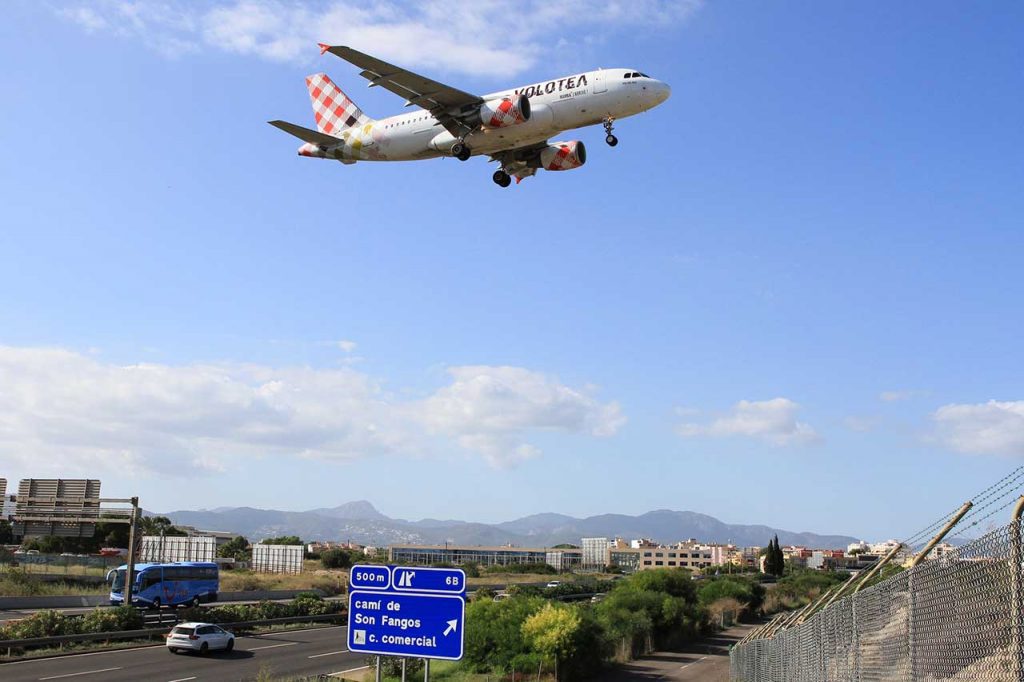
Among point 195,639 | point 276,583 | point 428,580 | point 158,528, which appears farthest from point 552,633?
point 158,528

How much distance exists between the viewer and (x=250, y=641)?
137 feet

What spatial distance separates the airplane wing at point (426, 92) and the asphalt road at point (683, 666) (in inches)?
971

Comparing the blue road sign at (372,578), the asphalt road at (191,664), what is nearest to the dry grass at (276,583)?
the asphalt road at (191,664)

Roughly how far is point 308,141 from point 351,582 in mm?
29294

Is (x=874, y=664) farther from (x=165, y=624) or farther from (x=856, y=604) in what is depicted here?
(x=165, y=624)

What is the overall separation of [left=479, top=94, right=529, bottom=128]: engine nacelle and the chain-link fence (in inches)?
887

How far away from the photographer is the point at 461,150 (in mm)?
31703

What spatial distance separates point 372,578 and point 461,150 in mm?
24175

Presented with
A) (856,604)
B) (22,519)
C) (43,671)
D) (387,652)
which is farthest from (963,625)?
(22,519)

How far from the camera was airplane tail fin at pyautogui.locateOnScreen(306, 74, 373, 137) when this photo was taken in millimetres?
42188

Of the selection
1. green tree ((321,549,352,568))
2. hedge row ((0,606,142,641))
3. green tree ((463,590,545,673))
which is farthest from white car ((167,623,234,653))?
green tree ((321,549,352,568))

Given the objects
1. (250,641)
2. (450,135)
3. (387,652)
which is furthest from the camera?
(250,641)

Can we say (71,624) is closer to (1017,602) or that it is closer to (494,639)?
(494,639)

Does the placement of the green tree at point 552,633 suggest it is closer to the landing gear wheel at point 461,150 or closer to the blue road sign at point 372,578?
the landing gear wheel at point 461,150
